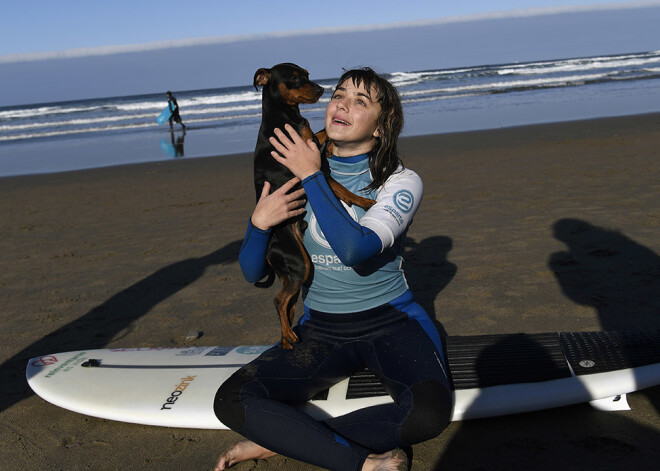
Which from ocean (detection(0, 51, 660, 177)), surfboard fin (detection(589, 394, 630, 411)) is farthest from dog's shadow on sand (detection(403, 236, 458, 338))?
ocean (detection(0, 51, 660, 177))

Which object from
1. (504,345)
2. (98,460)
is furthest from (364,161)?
(98,460)

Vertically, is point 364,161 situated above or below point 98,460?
above

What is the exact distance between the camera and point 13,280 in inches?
240

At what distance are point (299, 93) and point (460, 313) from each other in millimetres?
2100

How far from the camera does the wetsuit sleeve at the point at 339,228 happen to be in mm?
2547

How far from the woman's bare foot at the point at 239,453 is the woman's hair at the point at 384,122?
4.04 feet

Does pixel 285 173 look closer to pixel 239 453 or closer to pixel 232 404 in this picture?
pixel 232 404

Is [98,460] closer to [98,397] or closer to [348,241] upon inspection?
[98,397]

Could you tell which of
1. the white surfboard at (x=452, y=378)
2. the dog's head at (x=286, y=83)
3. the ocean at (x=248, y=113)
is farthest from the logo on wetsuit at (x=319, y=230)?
the ocean at (x=248, y=113)

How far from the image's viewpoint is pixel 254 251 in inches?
114

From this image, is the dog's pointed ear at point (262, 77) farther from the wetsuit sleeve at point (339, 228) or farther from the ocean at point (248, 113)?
the ocean at point (248, 113)

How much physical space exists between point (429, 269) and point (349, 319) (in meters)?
2.65

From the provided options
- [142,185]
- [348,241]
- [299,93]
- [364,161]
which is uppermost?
[299,93]

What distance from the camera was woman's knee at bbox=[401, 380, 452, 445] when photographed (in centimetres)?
254
